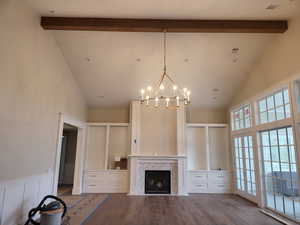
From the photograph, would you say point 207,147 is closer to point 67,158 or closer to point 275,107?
point 275,107

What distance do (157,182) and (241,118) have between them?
12.0ft

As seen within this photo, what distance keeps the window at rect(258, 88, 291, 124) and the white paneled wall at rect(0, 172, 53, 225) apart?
567 cm

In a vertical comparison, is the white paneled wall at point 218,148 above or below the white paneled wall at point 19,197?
above

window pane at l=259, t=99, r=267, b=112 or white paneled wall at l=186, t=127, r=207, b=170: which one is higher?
window pane at l=259, t=99, r=267, b=112

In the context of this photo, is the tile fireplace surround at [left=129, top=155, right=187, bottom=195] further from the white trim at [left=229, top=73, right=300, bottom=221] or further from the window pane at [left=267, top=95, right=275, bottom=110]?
the window pane at [left=267, top=95, right=275, bottom=110]

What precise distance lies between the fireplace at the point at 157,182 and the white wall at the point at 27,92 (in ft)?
11.0

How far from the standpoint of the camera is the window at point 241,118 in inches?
242

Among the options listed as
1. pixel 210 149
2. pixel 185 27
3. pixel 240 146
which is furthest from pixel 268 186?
pixel 185 27

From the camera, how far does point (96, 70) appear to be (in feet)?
19.5

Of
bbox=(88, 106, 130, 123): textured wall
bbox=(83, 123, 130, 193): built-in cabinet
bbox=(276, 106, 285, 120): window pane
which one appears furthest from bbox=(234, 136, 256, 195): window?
bbox=(88, 106, 130, 123): textured wall

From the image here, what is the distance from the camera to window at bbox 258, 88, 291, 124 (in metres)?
4.44

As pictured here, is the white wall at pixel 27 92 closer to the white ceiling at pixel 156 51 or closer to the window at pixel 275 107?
the white ceiling at pixel 156 51

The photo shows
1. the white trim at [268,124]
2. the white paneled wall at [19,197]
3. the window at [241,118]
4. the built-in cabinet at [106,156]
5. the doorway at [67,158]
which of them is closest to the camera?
the white paneled wall at [19,197]

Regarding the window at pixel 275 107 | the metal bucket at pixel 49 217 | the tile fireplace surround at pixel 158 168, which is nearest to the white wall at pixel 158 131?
the tile fireplace surround at pixel 158 168
